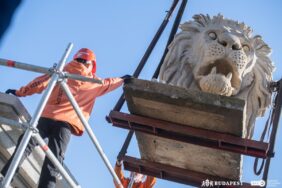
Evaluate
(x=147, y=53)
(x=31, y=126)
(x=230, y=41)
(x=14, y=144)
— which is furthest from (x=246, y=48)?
(x=31, y=126)

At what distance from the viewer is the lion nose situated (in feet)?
24.8

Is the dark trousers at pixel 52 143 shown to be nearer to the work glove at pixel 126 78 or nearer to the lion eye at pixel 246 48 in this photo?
the work glove at pixel 126 78

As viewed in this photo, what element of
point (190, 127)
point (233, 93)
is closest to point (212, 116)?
point (190, 127)

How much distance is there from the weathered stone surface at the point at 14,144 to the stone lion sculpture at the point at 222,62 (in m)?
1.82

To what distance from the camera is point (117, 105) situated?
7.40m

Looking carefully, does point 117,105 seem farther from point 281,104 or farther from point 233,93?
point 281,104

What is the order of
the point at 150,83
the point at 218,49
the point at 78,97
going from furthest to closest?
the point at 218,49
the point at 78,97
the point at 150,83

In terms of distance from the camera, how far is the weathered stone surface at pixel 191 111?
6500 millimetres

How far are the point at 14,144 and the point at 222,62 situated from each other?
242cm

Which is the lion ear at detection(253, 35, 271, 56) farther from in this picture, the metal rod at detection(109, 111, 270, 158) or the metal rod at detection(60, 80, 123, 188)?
the metal rod at detection(60, 80, 123, 188)

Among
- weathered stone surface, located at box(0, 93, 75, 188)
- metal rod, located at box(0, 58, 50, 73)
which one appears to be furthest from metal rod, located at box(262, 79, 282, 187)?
metal rod, located at box(0, 58, 50, 73)

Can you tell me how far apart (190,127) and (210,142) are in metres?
0.26

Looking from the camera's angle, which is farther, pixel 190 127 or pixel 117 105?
pixel 117 105

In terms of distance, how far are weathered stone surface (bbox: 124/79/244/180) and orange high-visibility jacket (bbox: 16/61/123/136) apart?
0.42m
